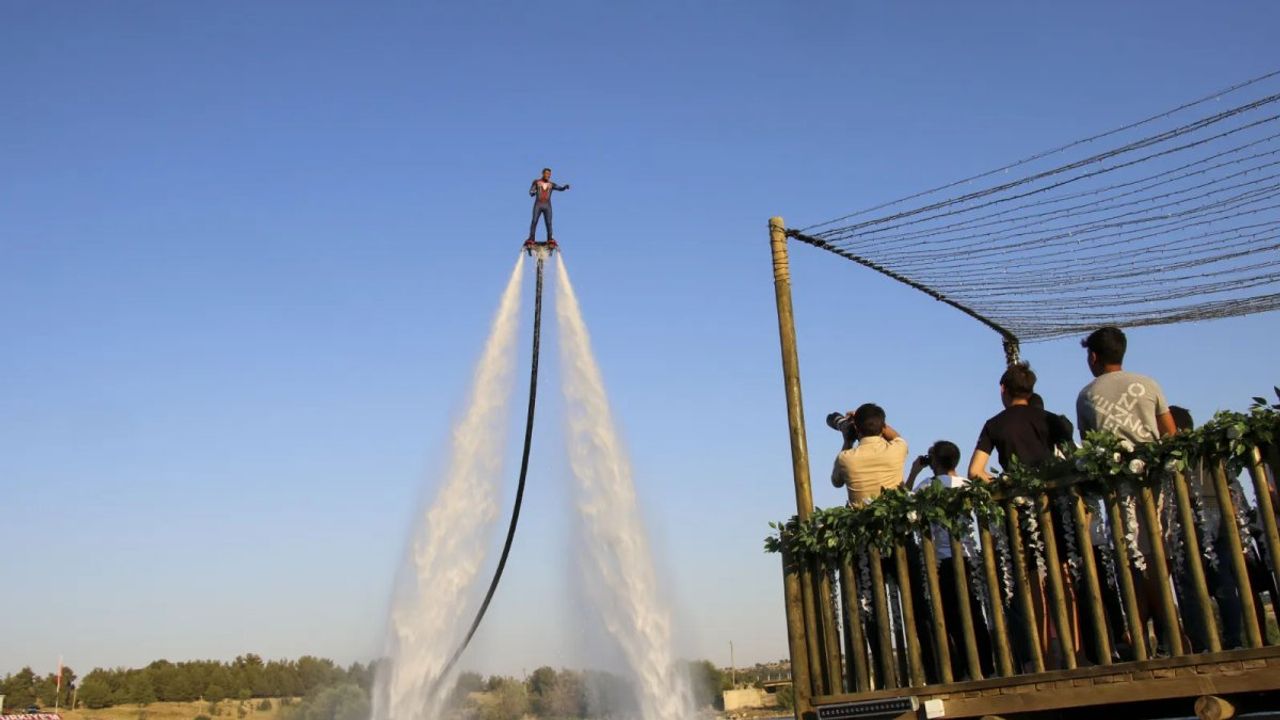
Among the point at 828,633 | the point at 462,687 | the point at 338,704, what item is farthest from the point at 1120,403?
the point at 338,704

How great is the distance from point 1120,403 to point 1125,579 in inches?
46.0

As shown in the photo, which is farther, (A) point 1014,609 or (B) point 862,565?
(B) point 862,565

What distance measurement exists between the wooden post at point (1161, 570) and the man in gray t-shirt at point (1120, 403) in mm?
476

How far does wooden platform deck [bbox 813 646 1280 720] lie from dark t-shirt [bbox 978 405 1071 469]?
145cm

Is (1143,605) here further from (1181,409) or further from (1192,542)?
(1181,409)

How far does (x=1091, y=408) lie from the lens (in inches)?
270

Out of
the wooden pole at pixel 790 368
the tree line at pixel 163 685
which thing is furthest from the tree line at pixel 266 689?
the wooden pole at pixel 790 368

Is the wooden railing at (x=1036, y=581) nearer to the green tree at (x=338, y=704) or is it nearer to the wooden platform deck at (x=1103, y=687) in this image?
the wooden platform deck at (x=1103, y=687)

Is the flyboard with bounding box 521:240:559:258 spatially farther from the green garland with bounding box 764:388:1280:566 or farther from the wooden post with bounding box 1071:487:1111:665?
the wooden post with bounding box 1071:487:1111:665

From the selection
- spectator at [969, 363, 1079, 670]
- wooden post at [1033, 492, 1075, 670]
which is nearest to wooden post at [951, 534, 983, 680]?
spectator at [969, 363, 1079, 670]

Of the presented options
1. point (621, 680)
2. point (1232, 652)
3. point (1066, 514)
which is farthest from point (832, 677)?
point (621, 680)

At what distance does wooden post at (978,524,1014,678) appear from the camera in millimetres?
6617

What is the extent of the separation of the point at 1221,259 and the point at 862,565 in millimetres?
5690

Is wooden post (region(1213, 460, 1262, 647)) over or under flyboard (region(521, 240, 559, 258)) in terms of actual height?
under
